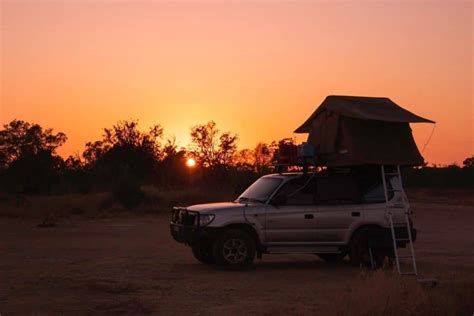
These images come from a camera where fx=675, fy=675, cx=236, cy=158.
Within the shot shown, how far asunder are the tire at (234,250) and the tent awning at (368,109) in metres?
3.08

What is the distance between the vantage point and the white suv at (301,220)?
1314 cm

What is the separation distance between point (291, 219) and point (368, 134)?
89.0 inches

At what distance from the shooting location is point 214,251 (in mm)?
13047

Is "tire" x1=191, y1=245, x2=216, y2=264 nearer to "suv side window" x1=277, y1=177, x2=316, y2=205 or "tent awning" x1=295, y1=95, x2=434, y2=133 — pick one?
Result: "suv side window" x1=277, y1=177, x2=316, y2=205

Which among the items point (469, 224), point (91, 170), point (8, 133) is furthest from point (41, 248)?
point (8, 133)

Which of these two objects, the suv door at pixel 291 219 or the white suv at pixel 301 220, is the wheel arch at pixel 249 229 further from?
the suv door at pixel 291 219

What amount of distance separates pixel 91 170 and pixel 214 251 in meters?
46.6

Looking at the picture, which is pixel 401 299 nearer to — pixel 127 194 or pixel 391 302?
pixel 391 302

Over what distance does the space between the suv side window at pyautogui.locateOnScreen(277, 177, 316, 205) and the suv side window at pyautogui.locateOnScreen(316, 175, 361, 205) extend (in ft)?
0.48

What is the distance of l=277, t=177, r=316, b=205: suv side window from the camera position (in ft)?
45.0

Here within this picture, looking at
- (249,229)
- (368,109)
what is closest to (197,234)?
(249,229)

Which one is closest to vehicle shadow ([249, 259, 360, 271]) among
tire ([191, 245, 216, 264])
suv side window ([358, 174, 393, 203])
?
tire ([191, 245, 216, 264])

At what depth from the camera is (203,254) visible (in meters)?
14.0

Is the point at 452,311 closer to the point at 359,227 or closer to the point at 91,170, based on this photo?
the point at 359,227
